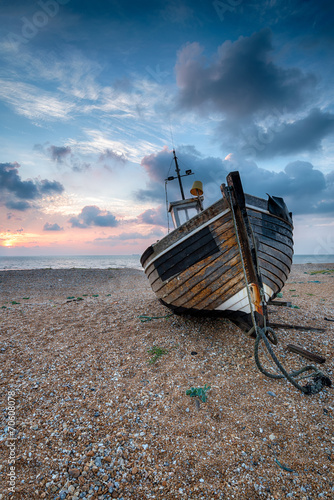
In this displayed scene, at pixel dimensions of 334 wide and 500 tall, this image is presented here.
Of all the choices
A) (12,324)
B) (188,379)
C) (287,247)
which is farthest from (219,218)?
(12,324)

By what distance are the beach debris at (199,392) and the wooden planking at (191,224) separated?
2.80 meters

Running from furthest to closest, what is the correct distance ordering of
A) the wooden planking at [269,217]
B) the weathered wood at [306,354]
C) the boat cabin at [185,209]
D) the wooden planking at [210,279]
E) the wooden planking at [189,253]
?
1. the boat cabin at [185,209]
2. the wooden planking at [269,217]
3. the wooden planking at [189,253]
4. the wooden planking at [210,279]
5. the weathered wood at [306,354]

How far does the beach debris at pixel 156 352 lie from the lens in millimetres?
4582

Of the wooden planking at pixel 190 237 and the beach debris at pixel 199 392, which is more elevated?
the wooden planking at pixel 190 237

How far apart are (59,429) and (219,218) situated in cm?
427

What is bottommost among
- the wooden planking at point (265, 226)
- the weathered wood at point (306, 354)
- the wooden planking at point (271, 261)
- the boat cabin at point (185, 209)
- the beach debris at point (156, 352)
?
the weathered wood at point (306, 354)

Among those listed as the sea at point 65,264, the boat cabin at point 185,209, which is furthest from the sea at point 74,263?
the boat cabin at point 185,209

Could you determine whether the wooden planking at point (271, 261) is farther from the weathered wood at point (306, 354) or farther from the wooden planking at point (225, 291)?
the weathered wood at point (306, 354)

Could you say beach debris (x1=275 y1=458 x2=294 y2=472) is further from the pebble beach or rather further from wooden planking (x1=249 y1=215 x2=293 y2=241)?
wooden planking (x1=249 y1=215 x2=293 y2=241)

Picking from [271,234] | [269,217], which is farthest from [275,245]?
[269,217]

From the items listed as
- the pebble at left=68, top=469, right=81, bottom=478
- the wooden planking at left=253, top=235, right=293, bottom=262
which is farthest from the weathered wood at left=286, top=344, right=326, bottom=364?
the pebble at left=68, top=469, right=81, bottom=478

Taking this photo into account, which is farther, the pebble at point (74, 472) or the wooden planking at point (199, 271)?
the wooden planking at point (199, 271)


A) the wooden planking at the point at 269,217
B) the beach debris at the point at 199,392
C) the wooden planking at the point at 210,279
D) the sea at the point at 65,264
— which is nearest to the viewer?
the beach debris at the point at 199,392

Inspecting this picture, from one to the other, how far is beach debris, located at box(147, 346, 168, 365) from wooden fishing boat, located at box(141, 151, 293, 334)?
39.7 inches
